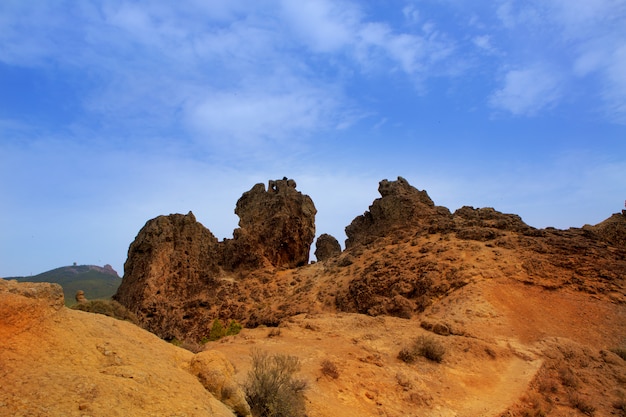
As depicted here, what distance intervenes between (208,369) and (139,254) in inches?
792

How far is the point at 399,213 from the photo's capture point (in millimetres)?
27016

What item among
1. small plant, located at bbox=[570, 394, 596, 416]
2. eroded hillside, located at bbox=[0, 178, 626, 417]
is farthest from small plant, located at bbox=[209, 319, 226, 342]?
small plant, located at bbox=[570, 394, 596, 416]

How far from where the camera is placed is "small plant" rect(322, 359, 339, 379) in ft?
35.7

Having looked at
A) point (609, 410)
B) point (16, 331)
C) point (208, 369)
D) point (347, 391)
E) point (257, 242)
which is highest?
point (257, 242)

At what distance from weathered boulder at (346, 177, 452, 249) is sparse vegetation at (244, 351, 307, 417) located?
17.1 meters

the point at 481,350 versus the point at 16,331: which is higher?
the point at 16,331

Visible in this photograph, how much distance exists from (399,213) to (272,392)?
19882 millimetres

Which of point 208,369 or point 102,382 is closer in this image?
point 102,382

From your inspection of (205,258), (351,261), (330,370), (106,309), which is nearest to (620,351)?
(330,370)

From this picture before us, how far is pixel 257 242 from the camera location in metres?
30.4

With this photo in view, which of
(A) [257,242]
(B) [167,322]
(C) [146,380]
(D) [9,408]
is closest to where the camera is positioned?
(D) [9,408]

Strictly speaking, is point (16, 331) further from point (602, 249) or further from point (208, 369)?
point (602, 249)

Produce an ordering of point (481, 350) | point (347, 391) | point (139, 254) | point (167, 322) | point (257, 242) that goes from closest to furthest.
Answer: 1. point (347, 391)
2. point (481, 350)
3. point (167, 322)
4. point (139, 254)
5. point (257, 242)

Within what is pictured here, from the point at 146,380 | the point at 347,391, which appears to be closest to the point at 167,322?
the point at 347,391
